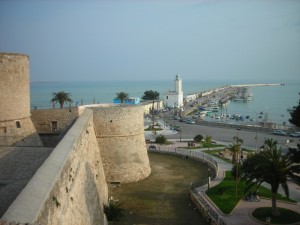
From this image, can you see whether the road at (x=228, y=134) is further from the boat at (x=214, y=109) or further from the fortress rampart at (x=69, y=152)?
the boat at (x=214, y=109)

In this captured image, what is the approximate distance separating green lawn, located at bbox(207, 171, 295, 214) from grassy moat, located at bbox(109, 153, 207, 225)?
127cm

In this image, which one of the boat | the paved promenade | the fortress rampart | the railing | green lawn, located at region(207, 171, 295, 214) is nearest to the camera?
the fortress rampart

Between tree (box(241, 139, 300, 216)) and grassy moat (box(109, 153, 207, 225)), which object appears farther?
grassy moat (box(109, 153, 207, 225))

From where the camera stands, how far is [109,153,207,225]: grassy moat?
15445mm

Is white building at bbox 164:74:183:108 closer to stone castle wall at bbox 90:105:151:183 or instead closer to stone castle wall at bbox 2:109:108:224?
stone castle wall at bbox 90:105:151:183

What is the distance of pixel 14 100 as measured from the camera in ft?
46.3

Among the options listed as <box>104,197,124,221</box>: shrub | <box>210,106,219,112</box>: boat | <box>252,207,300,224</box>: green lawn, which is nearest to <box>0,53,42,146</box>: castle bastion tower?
<box>104,197,124,221</box>: shrub

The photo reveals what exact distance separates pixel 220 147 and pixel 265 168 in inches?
703

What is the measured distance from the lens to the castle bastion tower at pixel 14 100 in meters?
13.6

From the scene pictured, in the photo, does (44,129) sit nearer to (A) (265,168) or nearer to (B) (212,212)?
(B) (212,212)

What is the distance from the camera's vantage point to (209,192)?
18.0 m

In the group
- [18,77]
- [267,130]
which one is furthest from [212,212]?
[267,130]

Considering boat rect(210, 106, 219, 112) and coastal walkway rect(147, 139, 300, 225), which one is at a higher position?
boat rect(210, 106, 219, 112)

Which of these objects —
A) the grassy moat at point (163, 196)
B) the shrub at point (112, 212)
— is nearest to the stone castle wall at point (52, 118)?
the grassy moat at point (163, 196)
